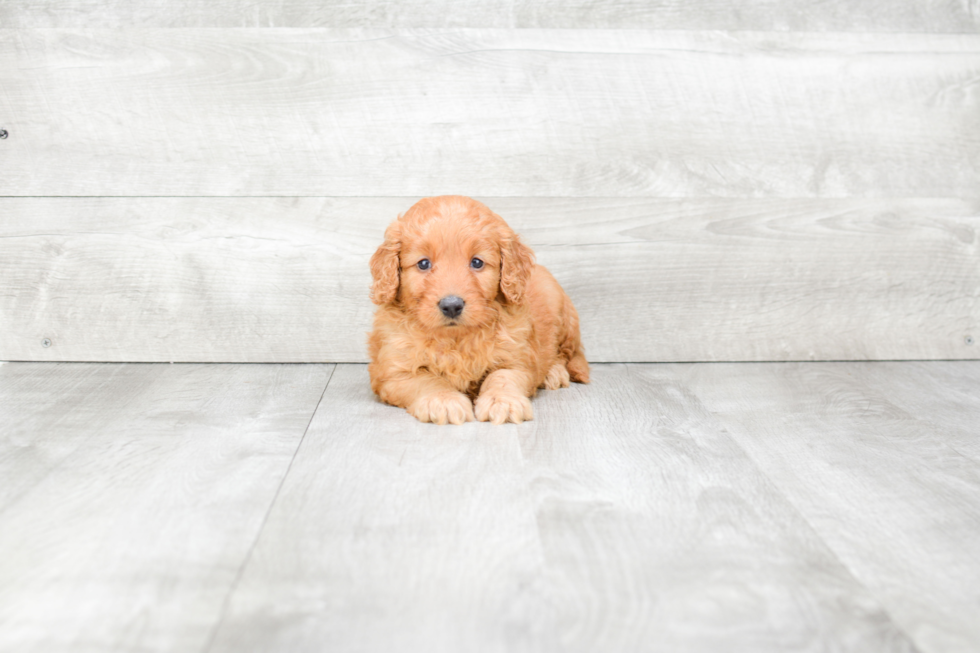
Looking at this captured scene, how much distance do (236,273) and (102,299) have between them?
49cm

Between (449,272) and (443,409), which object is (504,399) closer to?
(443,409)

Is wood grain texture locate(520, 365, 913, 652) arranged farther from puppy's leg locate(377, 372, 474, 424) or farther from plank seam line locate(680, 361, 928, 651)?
puppy's leg locate(377, 372, 474, 424)

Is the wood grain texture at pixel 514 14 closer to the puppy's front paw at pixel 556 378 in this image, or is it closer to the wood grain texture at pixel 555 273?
the wood grain texture at pixel 555 273

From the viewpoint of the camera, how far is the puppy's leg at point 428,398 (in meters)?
2.09

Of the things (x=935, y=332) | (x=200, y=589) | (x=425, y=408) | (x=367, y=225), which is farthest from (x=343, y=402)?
(x=935, y=332)

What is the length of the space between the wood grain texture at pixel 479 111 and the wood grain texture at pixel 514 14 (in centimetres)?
4

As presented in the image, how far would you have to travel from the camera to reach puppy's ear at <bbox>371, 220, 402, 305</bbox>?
2150mm

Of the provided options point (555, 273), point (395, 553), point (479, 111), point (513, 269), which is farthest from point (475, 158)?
point (395, 553)

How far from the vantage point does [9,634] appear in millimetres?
1140

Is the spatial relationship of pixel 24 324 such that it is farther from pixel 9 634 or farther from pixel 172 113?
pixel 9 634

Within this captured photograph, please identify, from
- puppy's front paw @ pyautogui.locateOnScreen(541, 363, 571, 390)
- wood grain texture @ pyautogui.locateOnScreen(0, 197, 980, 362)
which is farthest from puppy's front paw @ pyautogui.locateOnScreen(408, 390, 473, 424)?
wood grain texture @ pyautogui.locateOnScreen(0, 197, 980, 362)

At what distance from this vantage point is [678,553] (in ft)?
4.59

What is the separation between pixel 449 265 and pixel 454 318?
0.14 m

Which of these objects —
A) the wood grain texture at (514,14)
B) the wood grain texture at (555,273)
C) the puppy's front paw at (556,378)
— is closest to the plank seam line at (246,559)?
the puppy's front paw at (556,378)
